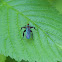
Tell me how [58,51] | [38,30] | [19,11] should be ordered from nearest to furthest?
[58,51] → [38,30] → [19,11]

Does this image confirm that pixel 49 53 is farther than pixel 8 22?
No

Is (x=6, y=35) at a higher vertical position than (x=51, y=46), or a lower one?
higher

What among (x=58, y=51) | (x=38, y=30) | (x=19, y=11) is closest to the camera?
(x=58, y=51)

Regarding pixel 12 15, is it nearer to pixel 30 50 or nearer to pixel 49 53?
pixel 30 50

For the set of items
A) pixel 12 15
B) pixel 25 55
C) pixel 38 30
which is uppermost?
pixel 12 15

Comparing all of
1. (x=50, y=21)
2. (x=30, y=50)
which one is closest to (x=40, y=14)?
(x=50, y=21)

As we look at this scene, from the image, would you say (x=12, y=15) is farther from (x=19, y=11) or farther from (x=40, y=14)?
(x=40, y=14)
